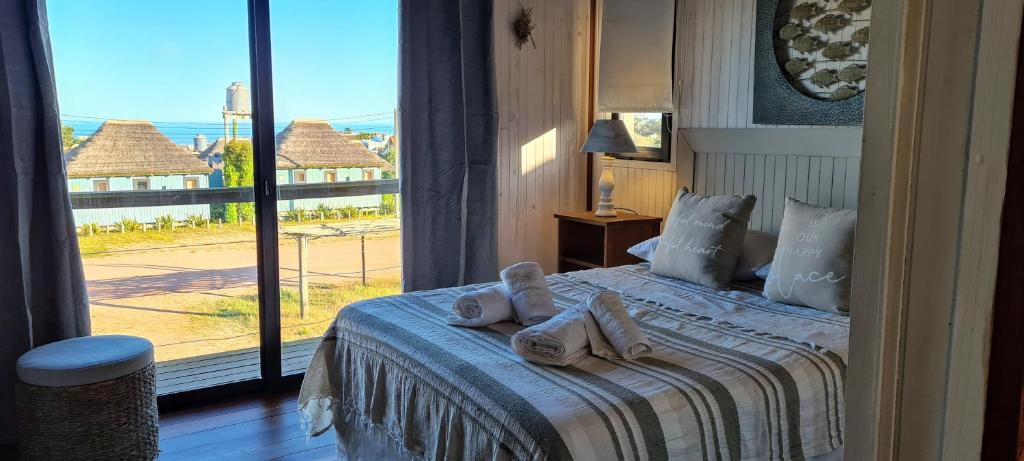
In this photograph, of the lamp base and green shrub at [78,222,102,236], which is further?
the lamp base

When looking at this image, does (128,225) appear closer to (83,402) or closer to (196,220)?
(196,220)

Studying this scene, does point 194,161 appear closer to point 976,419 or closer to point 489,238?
point 489,238

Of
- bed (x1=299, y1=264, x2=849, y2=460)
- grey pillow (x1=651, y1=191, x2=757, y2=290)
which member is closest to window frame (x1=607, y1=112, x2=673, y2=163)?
grey pillow (x1=651, y1=191, x2=757, y2=290)

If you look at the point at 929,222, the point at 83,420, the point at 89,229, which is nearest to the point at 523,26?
the point at 89,229

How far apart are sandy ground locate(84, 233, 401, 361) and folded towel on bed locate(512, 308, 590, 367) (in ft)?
6.29

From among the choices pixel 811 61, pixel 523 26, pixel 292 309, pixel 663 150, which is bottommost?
pixel 292 309

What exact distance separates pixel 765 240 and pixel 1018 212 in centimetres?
263

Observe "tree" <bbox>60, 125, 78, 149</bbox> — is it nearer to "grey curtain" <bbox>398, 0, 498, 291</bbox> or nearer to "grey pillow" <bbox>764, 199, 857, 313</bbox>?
"grey curtain" <bbox>398, 0, 498, 291</bbox>

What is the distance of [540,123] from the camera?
4301 mm

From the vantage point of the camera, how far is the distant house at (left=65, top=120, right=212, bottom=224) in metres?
3.18

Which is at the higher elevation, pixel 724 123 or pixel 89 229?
pixel 724 123

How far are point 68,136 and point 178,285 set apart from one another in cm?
80

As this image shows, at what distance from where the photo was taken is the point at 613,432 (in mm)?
1712

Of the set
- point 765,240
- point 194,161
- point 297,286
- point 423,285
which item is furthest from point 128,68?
point 765,240
